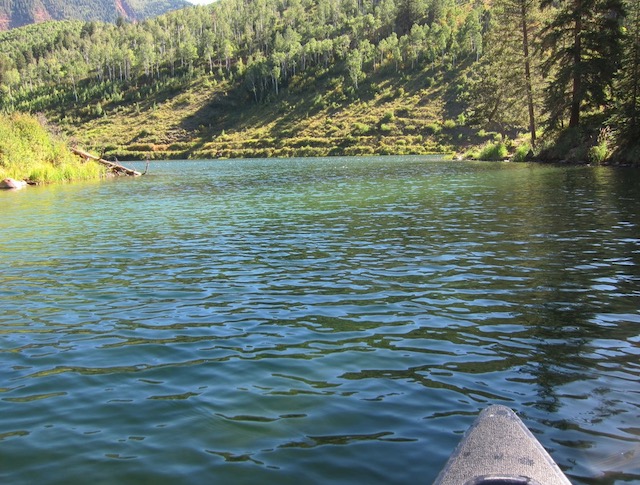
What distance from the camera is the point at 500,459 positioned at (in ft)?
13.1

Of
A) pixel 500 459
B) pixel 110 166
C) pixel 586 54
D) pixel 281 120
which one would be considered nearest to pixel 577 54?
pixel 586 54

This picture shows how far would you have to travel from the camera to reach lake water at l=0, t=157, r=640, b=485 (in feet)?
16.4

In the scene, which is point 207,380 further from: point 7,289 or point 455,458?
point 7,289

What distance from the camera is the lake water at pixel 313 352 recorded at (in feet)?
16.4

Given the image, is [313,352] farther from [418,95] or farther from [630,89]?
[418,95]

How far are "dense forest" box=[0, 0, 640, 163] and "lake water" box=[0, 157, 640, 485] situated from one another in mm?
33048

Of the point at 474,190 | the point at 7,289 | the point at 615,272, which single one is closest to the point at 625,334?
the point at 615,272

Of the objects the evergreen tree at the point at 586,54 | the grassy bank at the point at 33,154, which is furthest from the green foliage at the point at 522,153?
the grassy bank at the point at 33,154

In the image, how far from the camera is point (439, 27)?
526ft

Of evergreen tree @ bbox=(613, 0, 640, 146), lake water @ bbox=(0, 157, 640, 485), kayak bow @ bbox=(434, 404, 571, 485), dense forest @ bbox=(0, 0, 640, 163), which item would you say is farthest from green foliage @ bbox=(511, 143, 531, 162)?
kayak bow @ bbox=(434, 404, 571, 485)

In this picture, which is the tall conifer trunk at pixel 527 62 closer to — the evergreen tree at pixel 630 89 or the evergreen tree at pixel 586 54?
the evergreen tree at pixel 586 54

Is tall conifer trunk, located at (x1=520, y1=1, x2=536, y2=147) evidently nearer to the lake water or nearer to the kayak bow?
the lake water

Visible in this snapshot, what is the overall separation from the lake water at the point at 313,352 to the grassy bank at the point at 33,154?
1170 inches

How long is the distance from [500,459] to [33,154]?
50.0m
